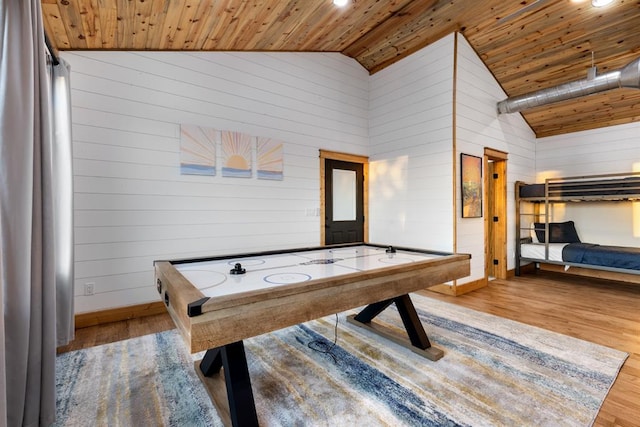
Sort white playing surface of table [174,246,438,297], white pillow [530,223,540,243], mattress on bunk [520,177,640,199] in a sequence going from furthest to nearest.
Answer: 1. white pillow [530,223,540,243]
2. mattress on bunk [520,177,640,199]
3. white playing surface of table [174,246,438,297]

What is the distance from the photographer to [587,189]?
4.64 meters

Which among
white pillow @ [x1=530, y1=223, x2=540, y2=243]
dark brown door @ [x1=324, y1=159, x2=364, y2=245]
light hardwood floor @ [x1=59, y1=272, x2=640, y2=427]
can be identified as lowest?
light hardwood floor @ [x1=59, y1=272, x2=640, y2=427]

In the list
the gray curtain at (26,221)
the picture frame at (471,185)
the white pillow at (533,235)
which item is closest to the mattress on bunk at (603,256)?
the white pillow at (533,235)

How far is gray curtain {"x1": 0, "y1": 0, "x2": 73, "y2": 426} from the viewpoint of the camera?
1.27m

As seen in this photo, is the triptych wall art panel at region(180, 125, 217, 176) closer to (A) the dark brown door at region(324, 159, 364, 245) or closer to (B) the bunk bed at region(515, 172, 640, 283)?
(A) the dark brown door at region(324, 159, 364, 245)

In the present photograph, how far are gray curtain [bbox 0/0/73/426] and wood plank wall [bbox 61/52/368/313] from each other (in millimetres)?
1532

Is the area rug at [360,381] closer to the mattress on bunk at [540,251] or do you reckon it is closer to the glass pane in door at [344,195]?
the glass pane in door at [344,195]

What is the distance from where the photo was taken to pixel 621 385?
194cm

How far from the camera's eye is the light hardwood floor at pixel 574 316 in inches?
73.7

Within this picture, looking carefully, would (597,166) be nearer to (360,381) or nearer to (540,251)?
(540,251)

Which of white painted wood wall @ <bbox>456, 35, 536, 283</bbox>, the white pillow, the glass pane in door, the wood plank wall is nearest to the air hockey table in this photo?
the wood plank wall

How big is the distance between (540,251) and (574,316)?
2038 mm

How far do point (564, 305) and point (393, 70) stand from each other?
13.5 feet

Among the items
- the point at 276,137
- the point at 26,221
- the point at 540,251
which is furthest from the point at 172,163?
the point at 540,251
